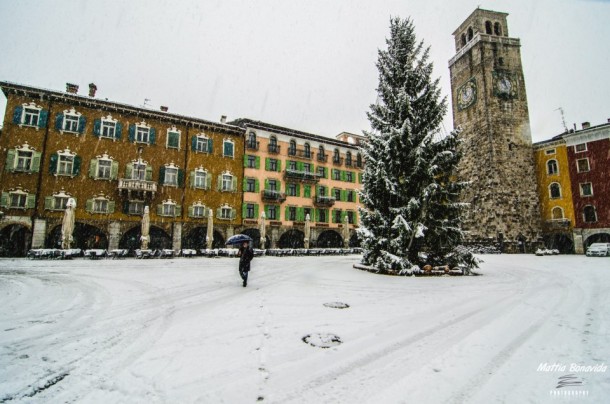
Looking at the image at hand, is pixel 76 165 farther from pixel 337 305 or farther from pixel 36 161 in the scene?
pixel 337 305

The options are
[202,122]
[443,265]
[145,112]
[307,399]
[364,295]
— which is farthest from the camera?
[202,122]

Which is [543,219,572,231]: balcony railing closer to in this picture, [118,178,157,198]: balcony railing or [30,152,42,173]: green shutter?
[118,178,157,198]: balcony railing

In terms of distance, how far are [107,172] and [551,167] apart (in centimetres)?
4563

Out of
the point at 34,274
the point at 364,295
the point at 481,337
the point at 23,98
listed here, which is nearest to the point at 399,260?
the point at 364,295

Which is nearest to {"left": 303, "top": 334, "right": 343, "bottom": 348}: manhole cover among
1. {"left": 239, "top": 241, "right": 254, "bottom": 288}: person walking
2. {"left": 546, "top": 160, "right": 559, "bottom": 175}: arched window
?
{"left": 239, "top": 241, "right": 254, "bottom": 288}: person walking

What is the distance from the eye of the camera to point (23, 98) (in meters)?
23.2

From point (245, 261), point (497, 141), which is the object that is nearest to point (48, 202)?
point (245, 261)

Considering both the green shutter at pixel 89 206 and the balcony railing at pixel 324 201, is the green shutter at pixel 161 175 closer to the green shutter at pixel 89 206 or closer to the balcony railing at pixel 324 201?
the green shutter at pixel 89 206

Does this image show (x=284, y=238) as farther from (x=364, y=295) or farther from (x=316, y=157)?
(x=364, y=295)

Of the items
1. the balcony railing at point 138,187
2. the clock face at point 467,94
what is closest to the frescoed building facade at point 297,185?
the balcony railing at point 138,187

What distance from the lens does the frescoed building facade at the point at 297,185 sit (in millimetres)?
32031

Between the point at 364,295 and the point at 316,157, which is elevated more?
the point at 316,157

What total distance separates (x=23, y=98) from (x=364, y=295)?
29.3m

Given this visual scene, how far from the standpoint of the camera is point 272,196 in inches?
1257
